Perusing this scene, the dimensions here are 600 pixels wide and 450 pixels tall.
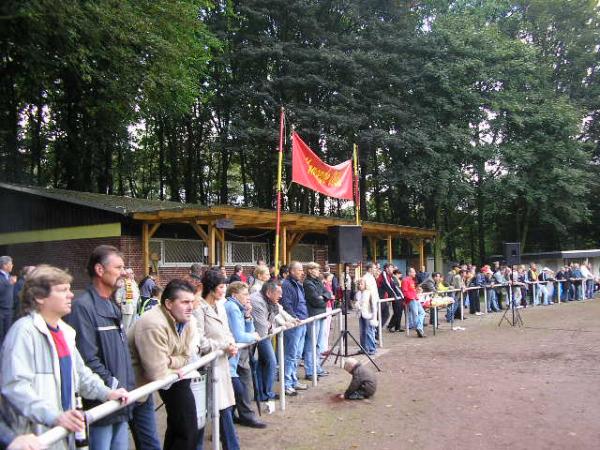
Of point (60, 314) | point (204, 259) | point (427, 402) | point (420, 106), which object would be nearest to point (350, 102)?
point (420, 106)

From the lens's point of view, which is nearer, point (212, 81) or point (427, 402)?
point (427, 402)

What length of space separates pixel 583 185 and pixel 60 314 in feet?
100

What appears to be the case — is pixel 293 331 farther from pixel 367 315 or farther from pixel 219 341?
pixel 367 315

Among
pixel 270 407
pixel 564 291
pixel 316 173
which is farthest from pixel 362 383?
pixel 564 291

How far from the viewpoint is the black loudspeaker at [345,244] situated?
9.94 metres

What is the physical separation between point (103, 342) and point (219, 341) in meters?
1.71

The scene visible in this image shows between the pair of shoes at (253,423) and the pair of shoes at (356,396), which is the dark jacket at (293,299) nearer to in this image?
the pair of shoes at (356,396)

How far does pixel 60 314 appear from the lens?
305 centimetres

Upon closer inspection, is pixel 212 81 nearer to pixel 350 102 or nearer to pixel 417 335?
pixel 350 102

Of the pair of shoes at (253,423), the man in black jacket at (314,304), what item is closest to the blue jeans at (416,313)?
the man in black jacket at (314,304)

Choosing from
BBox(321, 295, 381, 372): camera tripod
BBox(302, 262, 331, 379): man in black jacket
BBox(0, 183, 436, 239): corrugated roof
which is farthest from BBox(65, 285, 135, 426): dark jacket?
BBox(0, 183, 436, 239): corrugated roof

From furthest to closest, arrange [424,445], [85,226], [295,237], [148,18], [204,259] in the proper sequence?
→ 1. [295,237]
2. [204,259]
3. [85,226]
4. [148,18]
5. [424,445]

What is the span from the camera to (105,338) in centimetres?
357

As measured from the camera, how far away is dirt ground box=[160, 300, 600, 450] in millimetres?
5602
